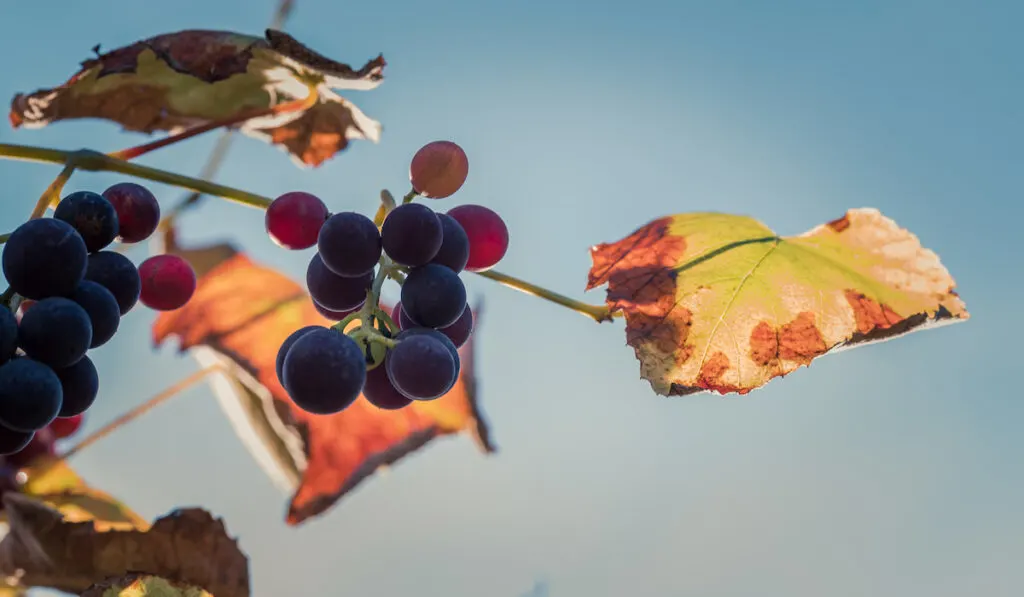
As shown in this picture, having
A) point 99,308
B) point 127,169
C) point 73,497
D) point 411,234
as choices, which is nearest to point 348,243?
point 411,234

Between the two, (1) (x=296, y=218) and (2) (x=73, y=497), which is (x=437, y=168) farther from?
(2) (x=73, y=497)

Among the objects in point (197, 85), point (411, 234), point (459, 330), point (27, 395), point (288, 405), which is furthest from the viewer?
point (288, 405)

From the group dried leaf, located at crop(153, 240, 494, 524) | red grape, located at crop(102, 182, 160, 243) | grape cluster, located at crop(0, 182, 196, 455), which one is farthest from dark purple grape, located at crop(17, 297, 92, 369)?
dried leaf, located at crop(153, 240, 494, 524)

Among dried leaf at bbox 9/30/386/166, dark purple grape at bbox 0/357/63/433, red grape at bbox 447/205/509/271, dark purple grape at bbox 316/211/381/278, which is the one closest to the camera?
dark purple grape at bbox 0/357/63/433

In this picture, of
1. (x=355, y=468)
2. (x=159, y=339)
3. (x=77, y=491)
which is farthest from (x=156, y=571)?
(x=159, y=339)

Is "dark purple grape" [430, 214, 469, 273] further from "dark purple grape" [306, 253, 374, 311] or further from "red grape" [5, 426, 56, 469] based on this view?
"red grape" [5, 426, 56, 469]

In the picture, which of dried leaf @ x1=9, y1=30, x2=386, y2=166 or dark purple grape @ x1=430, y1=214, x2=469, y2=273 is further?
dried leaf @ x1=9, y1=30, x2=386, y2=166

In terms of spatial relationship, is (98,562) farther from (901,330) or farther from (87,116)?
(901,330)
